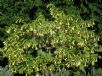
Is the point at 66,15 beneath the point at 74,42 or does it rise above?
above

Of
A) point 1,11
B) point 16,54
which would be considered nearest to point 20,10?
point 1,11

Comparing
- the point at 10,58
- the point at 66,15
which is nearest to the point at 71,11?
the point at 66,15

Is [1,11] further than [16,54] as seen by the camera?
Yes

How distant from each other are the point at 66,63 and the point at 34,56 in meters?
0.71

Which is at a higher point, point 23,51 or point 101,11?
point 101,11

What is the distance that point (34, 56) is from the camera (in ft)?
20.5

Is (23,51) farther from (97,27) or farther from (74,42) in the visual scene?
(97,27)

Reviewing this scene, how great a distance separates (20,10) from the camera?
21.2 feet

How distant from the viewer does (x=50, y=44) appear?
6203 mm

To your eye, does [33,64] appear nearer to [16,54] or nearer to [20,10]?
[16,54]

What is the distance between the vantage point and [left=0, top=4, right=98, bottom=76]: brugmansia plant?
591cm

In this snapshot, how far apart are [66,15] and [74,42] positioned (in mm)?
603

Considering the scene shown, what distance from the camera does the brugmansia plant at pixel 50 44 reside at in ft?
19.4

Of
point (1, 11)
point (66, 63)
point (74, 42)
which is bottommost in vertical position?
point (66, 63)
